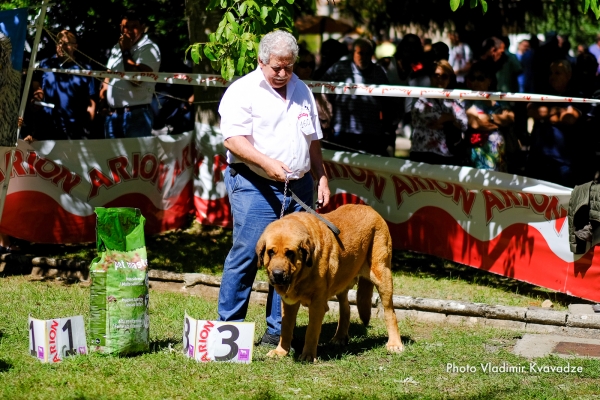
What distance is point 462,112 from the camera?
34.0ft

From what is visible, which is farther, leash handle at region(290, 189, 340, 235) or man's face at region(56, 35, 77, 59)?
man's face at region(56, 35, 77, 59)

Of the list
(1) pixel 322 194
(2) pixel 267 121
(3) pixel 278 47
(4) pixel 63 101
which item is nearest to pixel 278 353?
(1) pixel 322 194

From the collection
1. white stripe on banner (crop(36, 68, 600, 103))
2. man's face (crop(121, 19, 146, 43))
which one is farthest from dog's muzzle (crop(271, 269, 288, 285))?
man's face (crop(121, 19, 146, 43))

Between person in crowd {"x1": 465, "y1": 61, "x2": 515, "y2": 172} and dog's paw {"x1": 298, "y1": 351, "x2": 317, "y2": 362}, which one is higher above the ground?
person in crowd {"x1": 465, "y1": 61, "x2": 515, "y2": 172}

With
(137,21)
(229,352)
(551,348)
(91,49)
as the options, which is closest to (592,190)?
(551,348)

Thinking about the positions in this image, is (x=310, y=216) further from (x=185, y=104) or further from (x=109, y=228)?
(x=185, y=104)

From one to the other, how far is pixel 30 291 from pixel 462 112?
17.4 ft

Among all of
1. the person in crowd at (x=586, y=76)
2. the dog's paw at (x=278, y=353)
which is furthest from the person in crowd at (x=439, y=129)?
the dog's paw at (x=278, y=353)

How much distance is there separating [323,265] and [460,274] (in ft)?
12.9

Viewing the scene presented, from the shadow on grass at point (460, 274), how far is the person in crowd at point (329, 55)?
11.4 feet

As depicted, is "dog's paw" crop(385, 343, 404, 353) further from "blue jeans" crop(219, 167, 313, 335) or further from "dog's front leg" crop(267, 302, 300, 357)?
"blue jeans" crop(219, 167, 313, 335)

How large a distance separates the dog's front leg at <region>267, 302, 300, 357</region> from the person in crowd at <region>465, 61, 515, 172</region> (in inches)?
183

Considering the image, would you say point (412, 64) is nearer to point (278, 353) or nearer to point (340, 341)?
point (340, 341)

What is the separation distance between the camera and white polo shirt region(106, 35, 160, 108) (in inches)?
434
